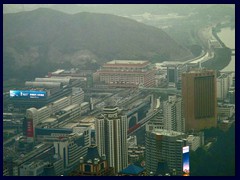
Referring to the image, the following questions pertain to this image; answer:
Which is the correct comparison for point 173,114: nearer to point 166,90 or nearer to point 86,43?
point 166,90

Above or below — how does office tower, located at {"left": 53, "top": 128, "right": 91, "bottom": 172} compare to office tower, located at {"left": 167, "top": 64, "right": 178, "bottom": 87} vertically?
below

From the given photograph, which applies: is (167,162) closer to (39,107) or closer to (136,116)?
(136,116)

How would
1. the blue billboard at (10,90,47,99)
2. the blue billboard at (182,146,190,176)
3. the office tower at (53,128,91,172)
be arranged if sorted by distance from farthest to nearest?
the blue billboard at (10,90,47,99)
the office tower at (53,128,91,172)
the blue billboard at (182,146,190,176)

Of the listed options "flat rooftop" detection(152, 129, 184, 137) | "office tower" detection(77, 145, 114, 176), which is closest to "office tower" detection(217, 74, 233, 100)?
"flat rooftop" detection(152, 129, 184, 137)

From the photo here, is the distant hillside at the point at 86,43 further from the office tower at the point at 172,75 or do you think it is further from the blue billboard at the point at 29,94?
the blue billboard at the point at 29,94

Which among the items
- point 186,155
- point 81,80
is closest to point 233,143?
point 186,155

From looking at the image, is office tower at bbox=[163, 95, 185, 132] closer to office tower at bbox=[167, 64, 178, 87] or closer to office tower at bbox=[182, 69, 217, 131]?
office tower at bbox=[182, 69, 217, 131]

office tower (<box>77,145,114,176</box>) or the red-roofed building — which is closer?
office tower (<box>77,145,114,176</box>)

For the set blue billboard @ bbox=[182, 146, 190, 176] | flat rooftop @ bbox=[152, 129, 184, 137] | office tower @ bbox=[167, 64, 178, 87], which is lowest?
blue billboard @ bbox=[182, 146, 190, 176]
